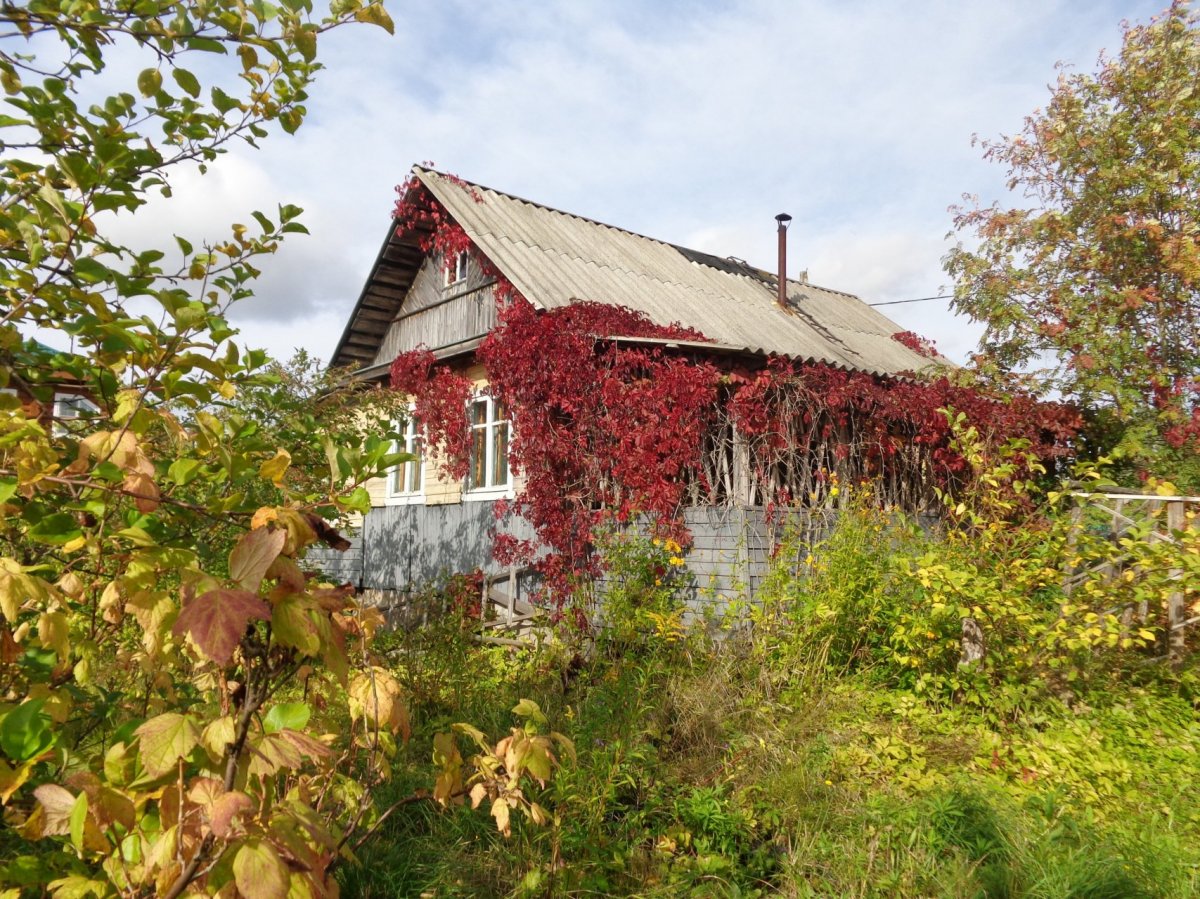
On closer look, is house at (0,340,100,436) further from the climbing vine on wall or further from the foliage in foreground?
the climbing vine on wall

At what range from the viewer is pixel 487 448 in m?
10.8

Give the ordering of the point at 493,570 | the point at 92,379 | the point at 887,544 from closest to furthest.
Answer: the point at 92,379
the point at 887,544
the point at 493,570

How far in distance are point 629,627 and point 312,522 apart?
15.5 ft

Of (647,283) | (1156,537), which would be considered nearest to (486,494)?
(647,283)

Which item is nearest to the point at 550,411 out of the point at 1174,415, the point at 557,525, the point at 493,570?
the point at 557,525

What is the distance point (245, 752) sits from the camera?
1.56 metres

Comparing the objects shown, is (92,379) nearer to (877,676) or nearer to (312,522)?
(312,522)

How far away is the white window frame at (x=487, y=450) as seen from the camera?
1049 cm

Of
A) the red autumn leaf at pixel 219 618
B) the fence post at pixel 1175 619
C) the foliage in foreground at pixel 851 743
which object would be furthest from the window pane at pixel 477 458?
the red autumn leaf at pixel 219 618

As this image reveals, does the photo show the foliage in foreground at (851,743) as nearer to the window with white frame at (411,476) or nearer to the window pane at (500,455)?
the window pane at (500,455)

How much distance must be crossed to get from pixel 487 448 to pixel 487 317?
183cm

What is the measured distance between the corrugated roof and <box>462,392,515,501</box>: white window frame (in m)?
1.92

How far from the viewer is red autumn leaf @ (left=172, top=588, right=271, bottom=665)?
3.93 ft

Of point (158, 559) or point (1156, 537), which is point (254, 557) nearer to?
point (158, 559)
